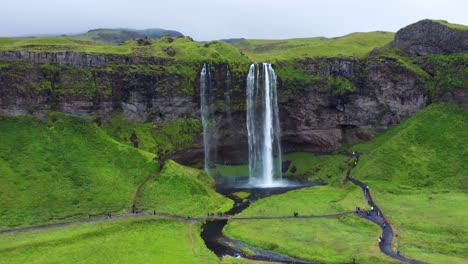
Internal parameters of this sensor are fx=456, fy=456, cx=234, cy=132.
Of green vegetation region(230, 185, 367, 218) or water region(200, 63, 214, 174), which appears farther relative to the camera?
water region(200, 63, 214, 174)

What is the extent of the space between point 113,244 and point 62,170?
29.3 metres

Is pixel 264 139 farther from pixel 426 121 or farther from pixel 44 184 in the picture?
pixel 44 184

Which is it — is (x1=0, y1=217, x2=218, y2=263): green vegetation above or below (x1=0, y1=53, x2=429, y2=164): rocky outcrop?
below

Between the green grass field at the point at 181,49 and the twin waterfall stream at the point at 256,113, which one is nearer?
the green grass field at the point at 181,49

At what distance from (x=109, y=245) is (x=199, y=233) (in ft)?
47.0

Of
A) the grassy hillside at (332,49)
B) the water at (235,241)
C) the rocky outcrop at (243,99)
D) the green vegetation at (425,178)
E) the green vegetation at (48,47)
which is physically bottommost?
the water at (235,241)

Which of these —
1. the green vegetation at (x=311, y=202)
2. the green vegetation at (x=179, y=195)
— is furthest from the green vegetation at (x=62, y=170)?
the green vegetation at (x=311, y=202)

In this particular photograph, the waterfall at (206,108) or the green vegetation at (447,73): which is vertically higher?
the green vegetation at (447,73)

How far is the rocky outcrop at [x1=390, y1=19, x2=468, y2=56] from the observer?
118 m

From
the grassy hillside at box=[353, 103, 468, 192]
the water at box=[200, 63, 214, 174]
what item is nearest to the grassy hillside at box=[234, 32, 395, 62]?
the water at box=[200, 63, 214, 174]

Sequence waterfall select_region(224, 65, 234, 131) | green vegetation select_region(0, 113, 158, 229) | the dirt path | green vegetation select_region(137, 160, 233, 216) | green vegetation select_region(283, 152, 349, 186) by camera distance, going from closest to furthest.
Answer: the dirt path, green vegetation select_region(0, 113, 158, 229), green vegetation select_region(137, 160, 233, 216), green vegetation select_region(283, 152, 349, 186), waterfall select_region(224, 65, 234, 131)

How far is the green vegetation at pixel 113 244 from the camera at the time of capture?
61.2 meters

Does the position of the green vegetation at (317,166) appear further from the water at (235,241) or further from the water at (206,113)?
the water at (206,113)

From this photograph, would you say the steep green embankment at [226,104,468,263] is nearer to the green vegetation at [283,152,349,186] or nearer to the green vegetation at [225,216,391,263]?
the green vegetation at [225,216,391,263]
